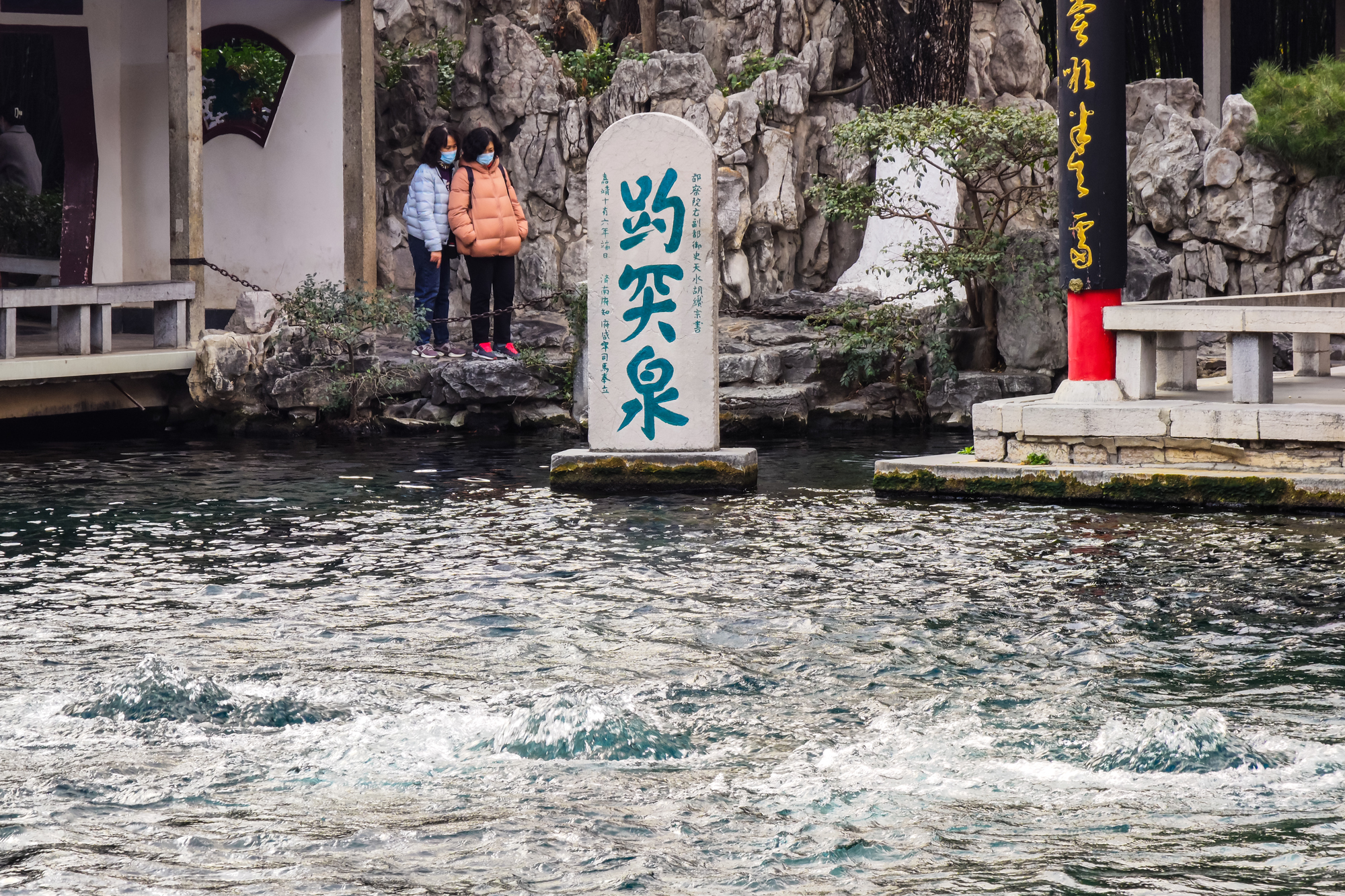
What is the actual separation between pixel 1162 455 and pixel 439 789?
6765 mm

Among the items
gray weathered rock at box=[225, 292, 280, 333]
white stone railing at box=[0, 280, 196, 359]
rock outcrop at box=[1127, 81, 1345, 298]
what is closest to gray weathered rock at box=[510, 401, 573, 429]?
gray weathered rock at box=[225, 292, 280, 333]

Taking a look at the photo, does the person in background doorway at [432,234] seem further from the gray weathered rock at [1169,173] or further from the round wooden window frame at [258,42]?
the gray weathered rock at [1169,173]

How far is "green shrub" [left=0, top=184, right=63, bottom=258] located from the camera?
17.9m

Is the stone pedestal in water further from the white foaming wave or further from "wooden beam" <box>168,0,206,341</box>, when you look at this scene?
the white foaming wave

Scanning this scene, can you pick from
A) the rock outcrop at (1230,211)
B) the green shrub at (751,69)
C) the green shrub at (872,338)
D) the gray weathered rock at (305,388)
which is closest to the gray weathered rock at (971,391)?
the green shrub at (872,338)

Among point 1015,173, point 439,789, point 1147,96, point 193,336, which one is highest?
point 1147,96

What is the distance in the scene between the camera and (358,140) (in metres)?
17.9

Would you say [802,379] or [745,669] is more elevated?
[802,379]

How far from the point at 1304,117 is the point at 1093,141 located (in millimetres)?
6535

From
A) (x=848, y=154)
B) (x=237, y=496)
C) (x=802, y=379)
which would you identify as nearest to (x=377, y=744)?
(x=237, y=496)

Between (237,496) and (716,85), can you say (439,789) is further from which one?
(716,85)

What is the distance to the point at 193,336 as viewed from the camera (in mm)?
15969

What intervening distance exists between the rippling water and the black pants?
557 cm

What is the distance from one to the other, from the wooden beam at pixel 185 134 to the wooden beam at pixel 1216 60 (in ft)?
38.0
